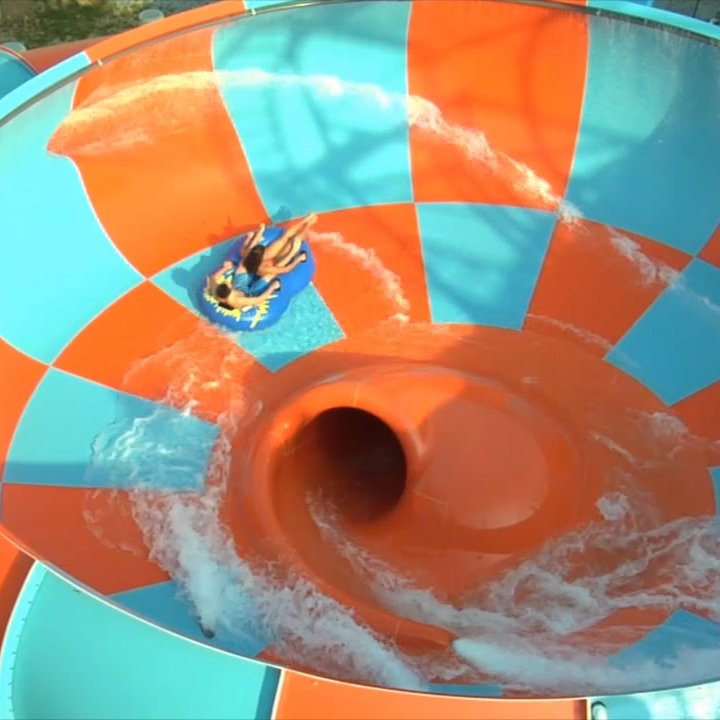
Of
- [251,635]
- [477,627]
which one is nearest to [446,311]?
[477,627]

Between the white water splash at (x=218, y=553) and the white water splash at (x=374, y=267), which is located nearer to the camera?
the white water splash at (x=218, y=553)

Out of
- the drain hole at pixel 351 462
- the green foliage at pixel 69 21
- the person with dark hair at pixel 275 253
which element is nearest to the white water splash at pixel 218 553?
the drain hole at pixel 351 462

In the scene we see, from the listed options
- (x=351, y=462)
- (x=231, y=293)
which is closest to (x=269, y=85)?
(x=231, y=293)

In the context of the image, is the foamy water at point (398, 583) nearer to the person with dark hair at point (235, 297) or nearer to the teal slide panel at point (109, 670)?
the person with dark hair at point (235, 297)

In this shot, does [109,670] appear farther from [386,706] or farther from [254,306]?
[254,306]

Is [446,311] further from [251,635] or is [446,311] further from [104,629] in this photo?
[104,629]

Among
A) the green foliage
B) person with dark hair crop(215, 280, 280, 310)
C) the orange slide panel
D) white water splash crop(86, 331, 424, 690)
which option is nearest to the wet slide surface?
white water splash crop(86, 331, 424, 690)
